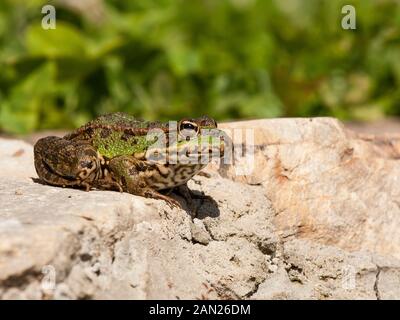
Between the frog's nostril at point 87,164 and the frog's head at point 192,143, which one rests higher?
the frog's head at point 192,143

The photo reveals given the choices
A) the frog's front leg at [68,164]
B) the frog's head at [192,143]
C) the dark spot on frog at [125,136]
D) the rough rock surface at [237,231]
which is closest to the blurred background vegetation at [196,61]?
the rough rock surface at [237,231]

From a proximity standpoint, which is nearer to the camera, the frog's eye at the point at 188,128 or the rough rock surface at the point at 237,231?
the rough rock surface at the point at 237,231

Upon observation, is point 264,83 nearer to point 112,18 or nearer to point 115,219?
point 112,18

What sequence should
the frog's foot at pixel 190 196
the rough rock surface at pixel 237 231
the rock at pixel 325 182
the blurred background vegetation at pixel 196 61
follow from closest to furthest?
the rough rock surface at pixel 237 231, the frog's foot at pixel 190 196, the rock at pixel 325 182, the blurred background vegetation at pixel 196 61

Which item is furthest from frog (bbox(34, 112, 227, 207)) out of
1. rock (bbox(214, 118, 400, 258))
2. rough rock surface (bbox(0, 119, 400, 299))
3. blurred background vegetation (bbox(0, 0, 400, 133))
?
blurred background vegetation (bbox(0, 0, 400, 133))

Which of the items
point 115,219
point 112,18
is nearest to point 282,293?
point 115,219

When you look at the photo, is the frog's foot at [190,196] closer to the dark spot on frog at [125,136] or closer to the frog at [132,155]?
the frog at [132,155]

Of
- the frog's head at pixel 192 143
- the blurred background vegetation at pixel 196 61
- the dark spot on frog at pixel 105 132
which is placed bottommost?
the frog's head at pixel 192 143

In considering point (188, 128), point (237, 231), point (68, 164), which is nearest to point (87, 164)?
point (68, 164)
